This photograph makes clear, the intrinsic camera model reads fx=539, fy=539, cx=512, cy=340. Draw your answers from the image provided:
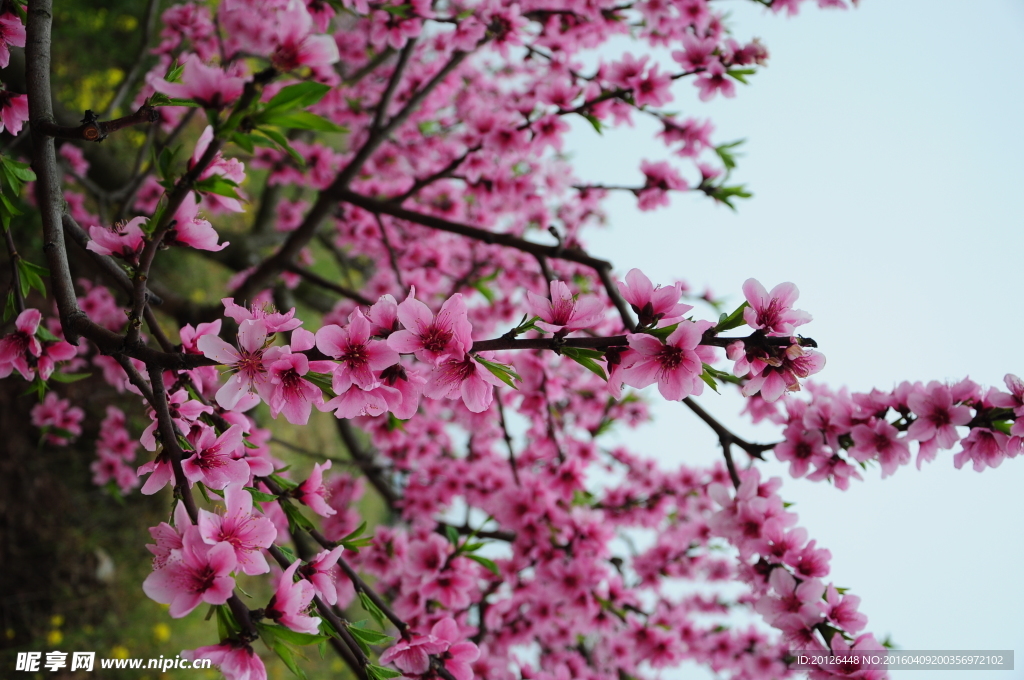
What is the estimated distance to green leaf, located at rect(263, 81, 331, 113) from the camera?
36.5 inches

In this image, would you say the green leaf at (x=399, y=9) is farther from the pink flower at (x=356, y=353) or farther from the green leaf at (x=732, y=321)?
the green leaf at (x=732, y=321)

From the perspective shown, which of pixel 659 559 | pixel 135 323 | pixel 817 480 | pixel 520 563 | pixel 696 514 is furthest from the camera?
pixel 696 514

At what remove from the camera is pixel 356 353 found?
1.20m

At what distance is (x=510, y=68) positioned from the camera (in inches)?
292

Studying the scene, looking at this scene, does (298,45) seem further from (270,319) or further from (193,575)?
(193,575)

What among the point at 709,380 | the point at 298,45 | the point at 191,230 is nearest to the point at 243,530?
the point at 191,230

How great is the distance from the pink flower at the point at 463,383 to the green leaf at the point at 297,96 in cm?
57

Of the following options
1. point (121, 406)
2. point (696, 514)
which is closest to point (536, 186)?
point (696, 514)

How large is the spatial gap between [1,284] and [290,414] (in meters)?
4.83

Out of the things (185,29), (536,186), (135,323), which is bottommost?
(135,323)

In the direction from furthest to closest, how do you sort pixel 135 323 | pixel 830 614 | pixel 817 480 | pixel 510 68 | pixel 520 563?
pixel 510 68 → pixel 520 563 → pixel 817 480 → pixel 830 614 → pixel 135 323

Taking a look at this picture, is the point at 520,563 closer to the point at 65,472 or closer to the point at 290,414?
the point at 290,414

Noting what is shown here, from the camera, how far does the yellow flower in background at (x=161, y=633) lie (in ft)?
15.1

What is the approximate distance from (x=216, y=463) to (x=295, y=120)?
29.8 inches
